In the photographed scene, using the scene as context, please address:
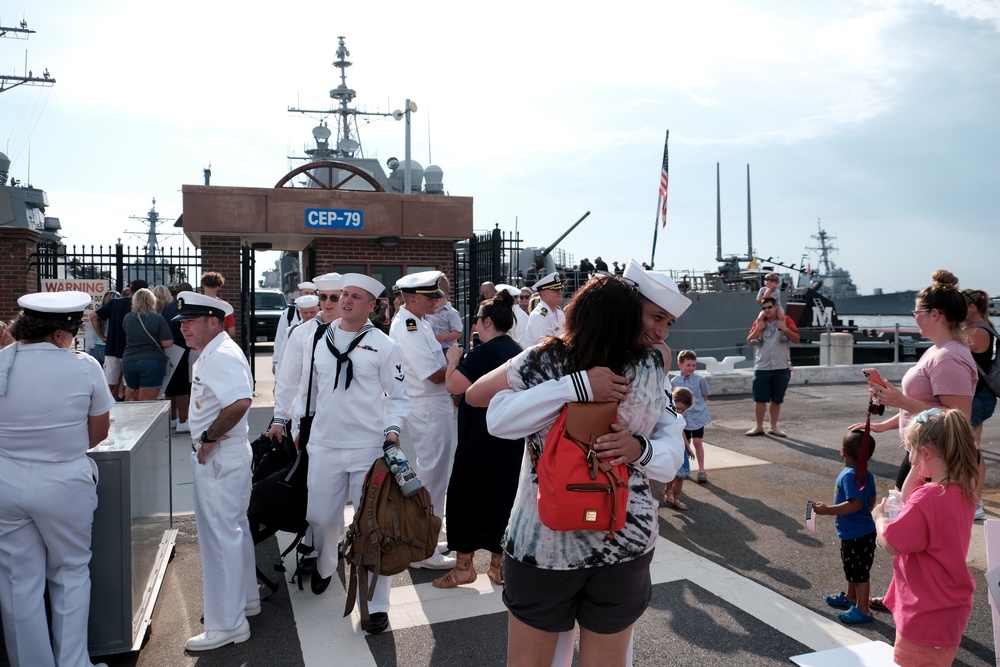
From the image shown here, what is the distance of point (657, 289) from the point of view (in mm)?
2477

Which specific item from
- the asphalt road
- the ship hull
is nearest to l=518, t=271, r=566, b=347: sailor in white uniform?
the asphalt road

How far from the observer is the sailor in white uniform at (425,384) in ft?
16.6

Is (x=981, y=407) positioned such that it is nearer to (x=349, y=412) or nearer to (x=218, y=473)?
(x=349, y=412)

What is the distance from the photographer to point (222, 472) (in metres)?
3.83

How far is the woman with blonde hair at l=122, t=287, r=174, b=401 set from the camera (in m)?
8.21

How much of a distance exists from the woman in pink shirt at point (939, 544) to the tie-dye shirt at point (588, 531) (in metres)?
1.43

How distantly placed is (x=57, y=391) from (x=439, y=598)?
2426 mm

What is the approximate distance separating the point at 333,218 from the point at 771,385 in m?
7.22

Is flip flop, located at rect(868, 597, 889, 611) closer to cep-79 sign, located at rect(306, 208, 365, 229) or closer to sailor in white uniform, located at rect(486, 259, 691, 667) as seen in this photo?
sailor in white uniform, located at rect(486, 259, 691, 667)

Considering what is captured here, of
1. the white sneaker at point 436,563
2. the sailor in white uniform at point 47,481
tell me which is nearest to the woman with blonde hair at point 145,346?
the white sneaker at point 436,563

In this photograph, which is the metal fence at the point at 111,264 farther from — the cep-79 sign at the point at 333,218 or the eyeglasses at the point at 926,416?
the eyeglasses at the point at 926,416

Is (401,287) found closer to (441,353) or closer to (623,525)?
(441,353)

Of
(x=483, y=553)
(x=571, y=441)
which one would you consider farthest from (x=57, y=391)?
(x=483, y=553)

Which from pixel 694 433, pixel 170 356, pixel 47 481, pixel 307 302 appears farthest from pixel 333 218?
pixel 47 481
